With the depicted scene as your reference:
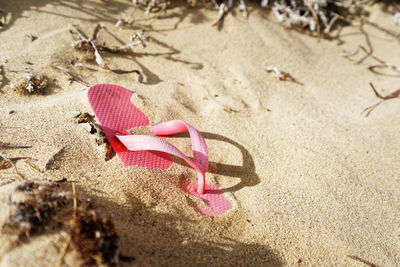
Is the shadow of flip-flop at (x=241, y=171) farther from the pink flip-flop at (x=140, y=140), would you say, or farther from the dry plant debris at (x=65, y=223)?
the dry plant debris at (x=65, y=223)

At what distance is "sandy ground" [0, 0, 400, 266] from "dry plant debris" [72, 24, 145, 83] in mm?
40

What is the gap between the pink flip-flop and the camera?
4.05ft

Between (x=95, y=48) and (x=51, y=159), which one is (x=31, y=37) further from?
(x=51, y=159)

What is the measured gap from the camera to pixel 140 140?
125cm

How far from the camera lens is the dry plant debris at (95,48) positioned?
5.57 ft

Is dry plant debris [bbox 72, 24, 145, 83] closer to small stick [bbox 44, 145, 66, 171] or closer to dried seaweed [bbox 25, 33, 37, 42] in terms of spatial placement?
dried seaweed [bbox 25, 33, 37, 42]

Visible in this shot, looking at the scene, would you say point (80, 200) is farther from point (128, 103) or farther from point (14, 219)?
point (128, 103)

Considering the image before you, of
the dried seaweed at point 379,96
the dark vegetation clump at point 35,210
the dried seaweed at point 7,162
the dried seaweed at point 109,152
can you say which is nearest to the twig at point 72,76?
the dried seaweed at point 109,152

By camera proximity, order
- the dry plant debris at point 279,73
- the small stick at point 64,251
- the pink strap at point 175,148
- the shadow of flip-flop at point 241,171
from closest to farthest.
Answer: the small stick at point 64,251 < the pink strap at point 175,148 < the shadow of flip-flop at point 241,171 < the dry plant debris at point 279,73

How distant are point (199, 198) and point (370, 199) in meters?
0.80

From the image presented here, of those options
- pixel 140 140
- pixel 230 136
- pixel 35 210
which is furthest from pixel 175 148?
pixel 35 210

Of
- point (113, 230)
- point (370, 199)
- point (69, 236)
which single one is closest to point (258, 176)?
point (370, 199)

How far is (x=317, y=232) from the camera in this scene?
47.7 inches

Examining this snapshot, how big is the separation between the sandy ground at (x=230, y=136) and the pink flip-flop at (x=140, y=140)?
5 centimetres
